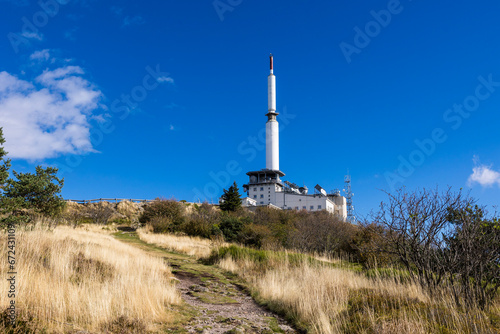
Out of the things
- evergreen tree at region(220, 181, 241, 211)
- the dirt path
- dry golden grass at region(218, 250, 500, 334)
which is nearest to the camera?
dry golden grass at region(218, 250, 500, 334)

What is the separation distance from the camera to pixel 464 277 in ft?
24.1

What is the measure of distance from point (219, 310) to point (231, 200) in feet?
176

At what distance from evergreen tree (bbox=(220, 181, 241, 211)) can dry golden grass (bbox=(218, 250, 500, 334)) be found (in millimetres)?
49878

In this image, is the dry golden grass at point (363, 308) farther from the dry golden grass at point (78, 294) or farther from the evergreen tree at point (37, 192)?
the evergreen tree at point (37, 192)

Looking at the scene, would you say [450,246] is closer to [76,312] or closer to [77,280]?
[76,312]

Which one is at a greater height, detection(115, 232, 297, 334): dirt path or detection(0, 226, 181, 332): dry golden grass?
detection(0, 226, 181, 332): dry golden grass

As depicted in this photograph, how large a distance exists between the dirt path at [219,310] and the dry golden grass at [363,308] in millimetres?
520

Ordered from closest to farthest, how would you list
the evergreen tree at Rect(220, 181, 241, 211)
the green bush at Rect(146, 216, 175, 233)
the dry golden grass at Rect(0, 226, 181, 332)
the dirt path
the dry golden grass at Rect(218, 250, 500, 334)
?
the dry golden grass at Rect(0, 226, 181, 332)
the dry golden grass at Rect(218, 250, 500, 334)
the dirt path
the green bush at Rect(146, 216, 175, 233)
the evergreen tree at Rect(220, 181, 241, 211)

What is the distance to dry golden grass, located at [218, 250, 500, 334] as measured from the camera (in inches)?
208

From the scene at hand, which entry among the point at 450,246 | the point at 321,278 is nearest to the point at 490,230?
the point at 450,246

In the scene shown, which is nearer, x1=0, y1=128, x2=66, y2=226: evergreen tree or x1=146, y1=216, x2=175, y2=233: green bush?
x1=0, y1=128, x2=66, y2=226: evergreen tree

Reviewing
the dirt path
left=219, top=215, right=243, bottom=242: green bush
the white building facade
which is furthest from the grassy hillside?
the white building facade

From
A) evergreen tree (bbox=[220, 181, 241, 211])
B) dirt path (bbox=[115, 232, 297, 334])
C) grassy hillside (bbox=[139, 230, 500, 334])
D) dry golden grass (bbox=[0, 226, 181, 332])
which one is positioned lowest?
dirt path (bbox=[115, 232, 297, 334])

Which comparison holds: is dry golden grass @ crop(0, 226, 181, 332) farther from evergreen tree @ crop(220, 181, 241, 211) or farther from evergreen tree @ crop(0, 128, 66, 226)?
evergreen tree @ crop(220, 181, 241, 211)
